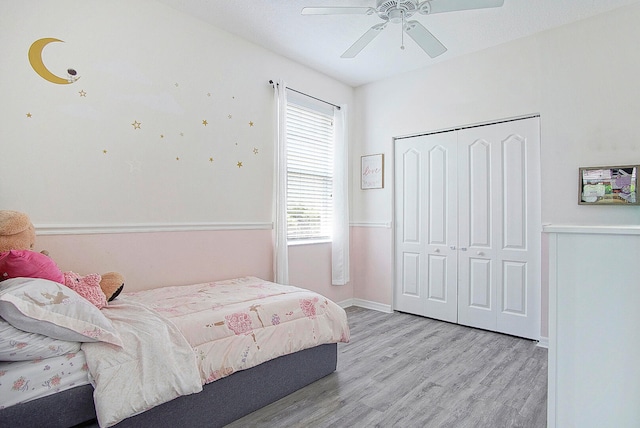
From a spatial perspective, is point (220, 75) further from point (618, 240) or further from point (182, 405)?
point (618, 240)

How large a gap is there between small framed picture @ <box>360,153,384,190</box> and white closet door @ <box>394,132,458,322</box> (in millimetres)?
190

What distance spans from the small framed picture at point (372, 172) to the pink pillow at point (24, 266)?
3.27 meters

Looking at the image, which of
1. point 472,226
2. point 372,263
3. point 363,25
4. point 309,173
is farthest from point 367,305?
point 363,25

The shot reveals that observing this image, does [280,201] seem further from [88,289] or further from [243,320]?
[88,289]

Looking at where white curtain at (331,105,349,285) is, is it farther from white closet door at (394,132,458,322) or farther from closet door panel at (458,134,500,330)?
closet door panel at (458,134,500,330)

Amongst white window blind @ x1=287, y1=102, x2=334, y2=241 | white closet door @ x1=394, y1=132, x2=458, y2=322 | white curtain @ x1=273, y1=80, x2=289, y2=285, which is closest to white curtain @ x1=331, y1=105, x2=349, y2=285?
white window blind @ x1=287, y1=102, x2=334, y2=241

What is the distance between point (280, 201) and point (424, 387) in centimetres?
201

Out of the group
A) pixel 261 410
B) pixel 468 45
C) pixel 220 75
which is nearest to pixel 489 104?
pixel 468 45

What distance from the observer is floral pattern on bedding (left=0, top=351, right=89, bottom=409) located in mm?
1314

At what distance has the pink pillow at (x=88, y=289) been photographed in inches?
74.1

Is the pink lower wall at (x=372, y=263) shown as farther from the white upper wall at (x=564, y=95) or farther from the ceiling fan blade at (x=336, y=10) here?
the ceiling fan blade at (x=336, y=10)

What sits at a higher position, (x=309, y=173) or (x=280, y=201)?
(x=309, y=173)

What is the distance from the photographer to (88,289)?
1915 millimetres

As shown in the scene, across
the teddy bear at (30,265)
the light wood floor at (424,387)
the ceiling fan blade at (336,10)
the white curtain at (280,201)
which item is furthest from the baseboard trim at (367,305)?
the ceiling fan blade at (336,10)
